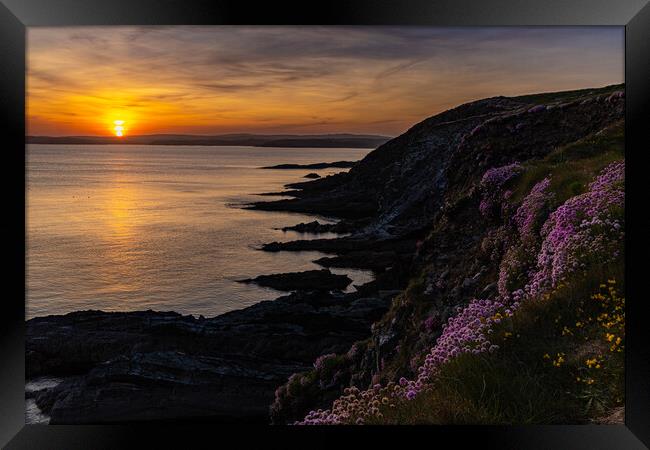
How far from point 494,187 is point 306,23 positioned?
240 inches

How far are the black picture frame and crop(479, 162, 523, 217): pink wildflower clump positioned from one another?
3.84m

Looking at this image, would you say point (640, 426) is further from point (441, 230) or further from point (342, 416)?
point (441, 230)

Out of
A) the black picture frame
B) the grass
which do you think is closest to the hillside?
the grass

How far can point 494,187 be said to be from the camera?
1252cm

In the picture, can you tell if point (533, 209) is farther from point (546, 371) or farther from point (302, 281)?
point (302, 281)

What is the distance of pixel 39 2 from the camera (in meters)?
8.17

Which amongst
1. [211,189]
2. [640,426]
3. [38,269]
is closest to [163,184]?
[211,189]

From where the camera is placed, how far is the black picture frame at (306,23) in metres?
7.88

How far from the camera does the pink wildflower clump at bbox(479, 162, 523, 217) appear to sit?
12211 millimetres

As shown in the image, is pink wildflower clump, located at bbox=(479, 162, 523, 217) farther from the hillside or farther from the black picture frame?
the black picture frame

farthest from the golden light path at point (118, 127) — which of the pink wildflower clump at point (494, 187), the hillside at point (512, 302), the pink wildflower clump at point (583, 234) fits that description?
the pink wildflower clump at point (583, 234)

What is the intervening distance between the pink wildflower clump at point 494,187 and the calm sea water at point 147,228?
5.37m

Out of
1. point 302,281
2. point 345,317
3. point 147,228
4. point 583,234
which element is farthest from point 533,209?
point 302,281

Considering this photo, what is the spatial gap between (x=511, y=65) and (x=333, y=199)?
48.4ft
